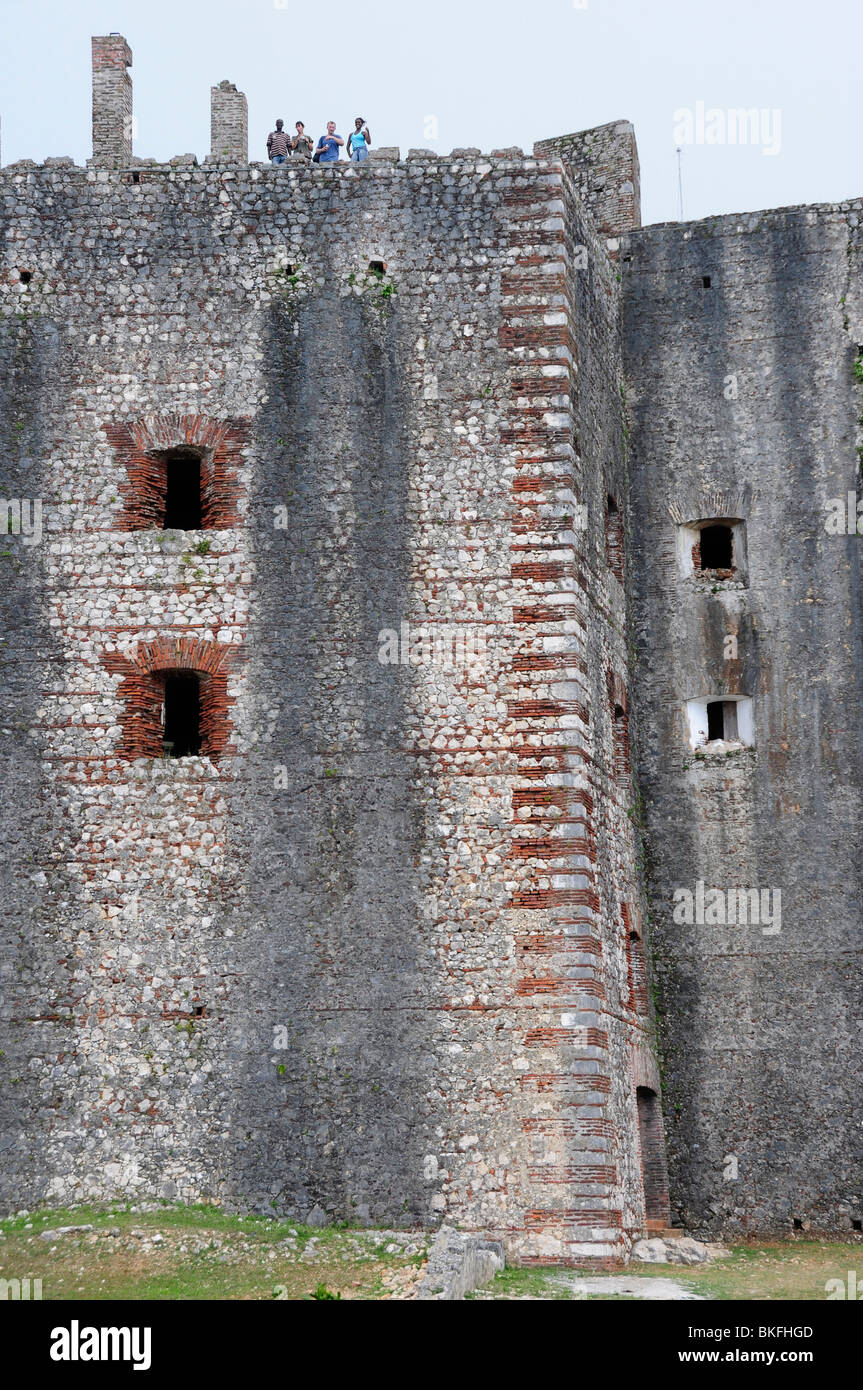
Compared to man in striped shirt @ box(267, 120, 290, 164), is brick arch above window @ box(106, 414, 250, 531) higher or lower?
lower

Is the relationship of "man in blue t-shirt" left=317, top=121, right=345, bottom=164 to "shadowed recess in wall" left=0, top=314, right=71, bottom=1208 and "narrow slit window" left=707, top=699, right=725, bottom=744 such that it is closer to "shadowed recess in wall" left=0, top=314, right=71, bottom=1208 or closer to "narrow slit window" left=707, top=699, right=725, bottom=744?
"shadowed recess in wall" left=0, top=314, right=71, bottom=1208

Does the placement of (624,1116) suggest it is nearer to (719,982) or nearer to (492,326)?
(719,982)

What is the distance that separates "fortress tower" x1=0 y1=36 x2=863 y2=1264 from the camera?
55.3 ft

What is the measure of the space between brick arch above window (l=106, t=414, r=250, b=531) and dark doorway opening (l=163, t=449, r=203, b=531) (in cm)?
34

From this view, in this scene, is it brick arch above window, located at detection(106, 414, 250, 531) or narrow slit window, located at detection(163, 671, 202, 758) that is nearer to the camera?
brick arch above window, located at detection(106, 414, 250, 531)

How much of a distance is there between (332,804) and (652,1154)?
5836mm

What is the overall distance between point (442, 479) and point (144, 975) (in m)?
6.05

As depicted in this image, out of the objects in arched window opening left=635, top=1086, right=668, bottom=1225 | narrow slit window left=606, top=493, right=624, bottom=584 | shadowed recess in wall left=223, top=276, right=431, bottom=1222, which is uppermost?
narrow slit window left=606, top=493, right=624, bottom=584

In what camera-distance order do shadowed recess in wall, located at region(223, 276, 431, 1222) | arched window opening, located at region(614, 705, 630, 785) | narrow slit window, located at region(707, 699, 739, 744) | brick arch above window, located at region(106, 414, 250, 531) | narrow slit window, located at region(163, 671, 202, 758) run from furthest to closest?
narrow slit window, located at region(707, 699, 739, 744), arched window opening, located at region(614, 705, 630, 785), narrow slit window, located at region(163, 671, 202, 758), brick arch above window, located at region(106, 414, 250, 531), shadowed recess in wall, located at region(223, 276, 431, 1222)

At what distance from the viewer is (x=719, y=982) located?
20375 millimetres

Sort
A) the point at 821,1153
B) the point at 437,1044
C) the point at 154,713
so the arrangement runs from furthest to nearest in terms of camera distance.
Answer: the point at 821,1153 < the point at 154,713 < the point at 437,1044

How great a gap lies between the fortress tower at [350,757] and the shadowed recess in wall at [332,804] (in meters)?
0.04

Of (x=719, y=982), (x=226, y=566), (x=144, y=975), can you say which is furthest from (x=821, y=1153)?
(x=226, y=566)

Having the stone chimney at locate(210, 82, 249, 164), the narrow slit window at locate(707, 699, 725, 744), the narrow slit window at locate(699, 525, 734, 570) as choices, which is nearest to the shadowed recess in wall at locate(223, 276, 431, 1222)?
the stone chimney at locate(210, 82, 249, 164)
